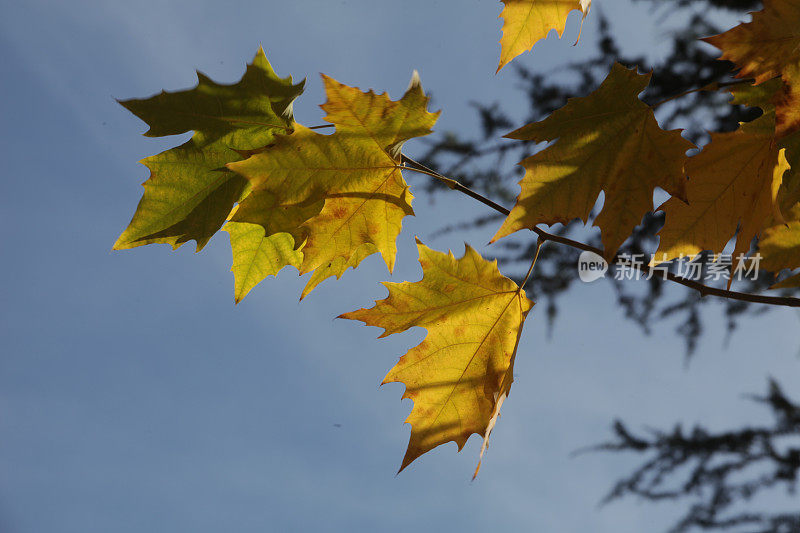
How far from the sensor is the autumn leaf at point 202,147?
0.65m

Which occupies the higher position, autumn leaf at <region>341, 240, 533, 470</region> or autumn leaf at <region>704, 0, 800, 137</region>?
autumn leaf at <region>704, 0, 800, 137</region>

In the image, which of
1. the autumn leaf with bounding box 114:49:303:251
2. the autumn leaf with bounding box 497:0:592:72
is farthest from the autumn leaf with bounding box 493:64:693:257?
the autumn leaf with bounding box 114:49:303:251

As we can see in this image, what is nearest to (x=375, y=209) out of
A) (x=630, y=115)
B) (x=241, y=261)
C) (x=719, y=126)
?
(x=241, y=261)

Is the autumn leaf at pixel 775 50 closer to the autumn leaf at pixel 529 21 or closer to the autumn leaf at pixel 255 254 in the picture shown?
the autumn leaf at pixel 529 21

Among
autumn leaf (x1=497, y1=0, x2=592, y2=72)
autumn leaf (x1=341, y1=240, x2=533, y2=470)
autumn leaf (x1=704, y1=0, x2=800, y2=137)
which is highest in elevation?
autumn leaf (x1=497, y1=0, x2=592, y2=72)

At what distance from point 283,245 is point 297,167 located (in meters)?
0.16

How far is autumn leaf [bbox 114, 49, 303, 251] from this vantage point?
648 mm

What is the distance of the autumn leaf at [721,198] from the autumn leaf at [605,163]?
0.26 ft

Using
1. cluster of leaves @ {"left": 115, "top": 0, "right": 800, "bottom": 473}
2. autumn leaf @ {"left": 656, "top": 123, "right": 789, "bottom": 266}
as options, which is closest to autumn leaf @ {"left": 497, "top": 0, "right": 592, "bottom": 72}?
cluster of leaves @ {"left": 115, "top": 0, "right": 800, "bottom": 473}

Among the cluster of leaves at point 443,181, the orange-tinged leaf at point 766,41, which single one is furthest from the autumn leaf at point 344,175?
the orange-tinged leaf at point 766,41

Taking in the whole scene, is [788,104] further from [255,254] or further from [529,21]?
[255,254]

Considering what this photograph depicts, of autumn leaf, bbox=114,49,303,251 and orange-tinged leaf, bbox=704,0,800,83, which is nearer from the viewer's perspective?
orange-tinged leaf, bbox=704,0,800,83

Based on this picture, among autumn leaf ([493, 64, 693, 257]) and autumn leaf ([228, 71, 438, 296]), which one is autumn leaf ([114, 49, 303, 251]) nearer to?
autumn leaf ([228, 71, 438, 296])

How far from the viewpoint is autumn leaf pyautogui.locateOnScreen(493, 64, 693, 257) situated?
0.57 m
